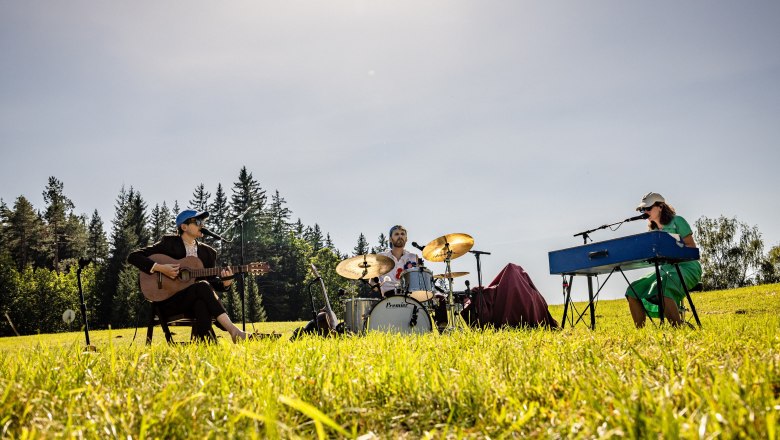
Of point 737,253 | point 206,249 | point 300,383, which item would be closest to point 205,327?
point 206,249

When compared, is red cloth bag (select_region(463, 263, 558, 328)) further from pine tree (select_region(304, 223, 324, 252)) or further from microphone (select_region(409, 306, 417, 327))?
pine tree (select_region(304, 223, 324, 252))

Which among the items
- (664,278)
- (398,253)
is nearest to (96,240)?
(398,253)

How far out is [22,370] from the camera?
2.58 metres

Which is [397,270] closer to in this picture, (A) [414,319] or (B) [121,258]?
(A) [414,319]

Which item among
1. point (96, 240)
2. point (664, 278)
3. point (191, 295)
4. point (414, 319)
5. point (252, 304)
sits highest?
point (96, 240)

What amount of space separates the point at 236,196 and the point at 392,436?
67093 millimetres

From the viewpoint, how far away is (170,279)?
7293 millimetres

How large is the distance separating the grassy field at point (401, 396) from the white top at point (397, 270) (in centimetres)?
664

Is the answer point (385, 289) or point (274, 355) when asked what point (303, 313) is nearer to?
point (385, 289)

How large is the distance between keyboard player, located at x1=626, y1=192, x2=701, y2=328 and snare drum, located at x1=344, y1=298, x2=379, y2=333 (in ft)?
13.0

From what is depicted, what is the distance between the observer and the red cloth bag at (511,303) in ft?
27.3

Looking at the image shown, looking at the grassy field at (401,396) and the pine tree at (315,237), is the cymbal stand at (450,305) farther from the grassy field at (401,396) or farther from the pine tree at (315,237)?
the pine tree at (315,237)

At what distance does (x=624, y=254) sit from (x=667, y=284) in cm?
111

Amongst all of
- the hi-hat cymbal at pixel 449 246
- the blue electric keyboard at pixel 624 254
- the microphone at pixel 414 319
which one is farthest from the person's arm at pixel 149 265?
the blue electric keyboard at pixel 624 254
